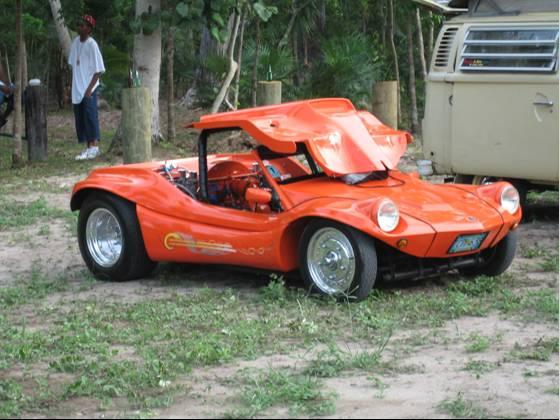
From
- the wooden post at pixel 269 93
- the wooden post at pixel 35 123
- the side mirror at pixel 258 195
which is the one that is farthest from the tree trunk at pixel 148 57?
the side mirror at pixel 258 195

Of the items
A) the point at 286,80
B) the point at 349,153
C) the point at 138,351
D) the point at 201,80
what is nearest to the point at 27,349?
the point at 138,351

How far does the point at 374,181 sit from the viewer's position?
375 inches

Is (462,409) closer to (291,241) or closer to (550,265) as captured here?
(291,241)

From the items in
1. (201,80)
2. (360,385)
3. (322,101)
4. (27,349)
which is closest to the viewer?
(360,385)

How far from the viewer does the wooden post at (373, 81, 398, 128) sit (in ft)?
51.8

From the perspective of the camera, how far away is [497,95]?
1179cm

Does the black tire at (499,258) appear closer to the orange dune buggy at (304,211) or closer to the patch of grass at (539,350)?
the orange dune buggy at (304,211)

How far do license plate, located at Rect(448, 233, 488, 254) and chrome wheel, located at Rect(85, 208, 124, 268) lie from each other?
2.71 m

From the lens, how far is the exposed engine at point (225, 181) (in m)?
9.62

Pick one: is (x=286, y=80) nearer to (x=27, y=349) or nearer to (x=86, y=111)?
(x=86, y=111)

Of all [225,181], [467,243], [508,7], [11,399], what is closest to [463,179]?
[508,7]

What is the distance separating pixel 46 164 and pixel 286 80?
5.80 meters

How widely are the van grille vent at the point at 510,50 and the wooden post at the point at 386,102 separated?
3.59 meters

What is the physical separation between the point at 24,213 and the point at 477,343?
685 centimetres
